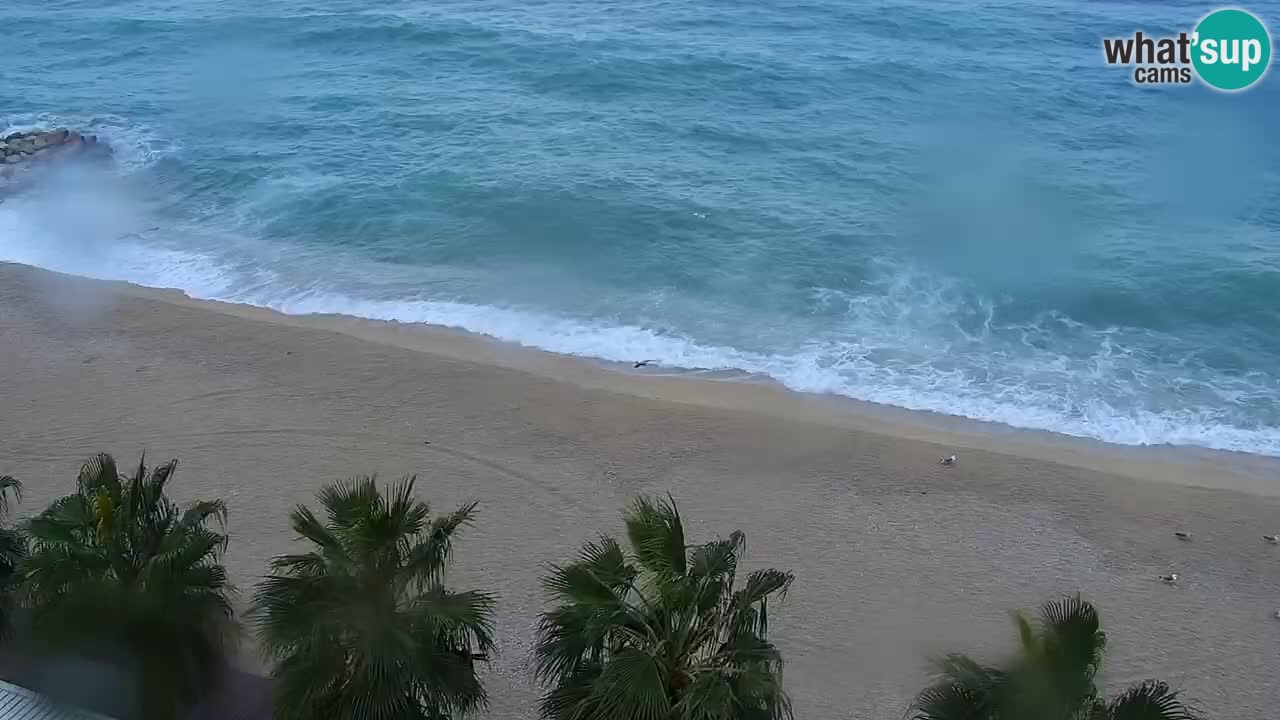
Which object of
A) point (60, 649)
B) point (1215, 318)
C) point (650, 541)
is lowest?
point (1215, 318)

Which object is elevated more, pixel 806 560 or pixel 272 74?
pixel 272 74

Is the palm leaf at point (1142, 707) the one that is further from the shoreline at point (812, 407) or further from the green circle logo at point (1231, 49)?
the green circle logo at point (1231, 49)

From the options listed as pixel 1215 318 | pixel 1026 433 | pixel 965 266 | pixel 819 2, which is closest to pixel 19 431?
pixel 1026 433

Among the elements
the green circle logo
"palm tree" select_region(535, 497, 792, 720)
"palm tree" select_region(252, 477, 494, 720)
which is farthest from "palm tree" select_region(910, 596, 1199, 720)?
the green circle logo

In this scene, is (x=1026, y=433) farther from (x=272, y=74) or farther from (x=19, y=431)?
(x=272, y=74)

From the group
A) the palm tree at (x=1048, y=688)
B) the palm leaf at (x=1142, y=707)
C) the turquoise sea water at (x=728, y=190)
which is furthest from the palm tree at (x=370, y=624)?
the turquoise sea water at (x=728, y=190)

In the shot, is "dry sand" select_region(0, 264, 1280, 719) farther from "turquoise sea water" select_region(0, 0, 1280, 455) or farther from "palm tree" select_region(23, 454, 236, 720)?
"palm tree" select_region(23, 454, 236, 720)
